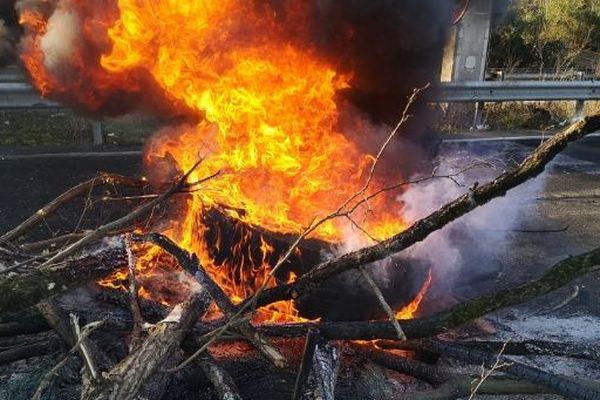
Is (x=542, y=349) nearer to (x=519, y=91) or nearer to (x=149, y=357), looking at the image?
(x=149, y=357)

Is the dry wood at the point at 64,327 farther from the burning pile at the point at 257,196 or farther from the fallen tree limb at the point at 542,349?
the fallen tree limb at the point at 542,349

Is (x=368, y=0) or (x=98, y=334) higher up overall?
(x=368, y=0)

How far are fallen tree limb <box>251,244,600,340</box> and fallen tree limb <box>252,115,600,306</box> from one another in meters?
0.23

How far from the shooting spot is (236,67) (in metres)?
4.95

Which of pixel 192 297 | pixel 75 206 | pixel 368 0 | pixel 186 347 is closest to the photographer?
pixel 186 347

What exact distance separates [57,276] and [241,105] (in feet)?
7.72

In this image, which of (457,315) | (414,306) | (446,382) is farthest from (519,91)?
(446,382)

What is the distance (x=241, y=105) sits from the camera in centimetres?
494

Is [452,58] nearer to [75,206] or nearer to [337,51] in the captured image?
[337,51]

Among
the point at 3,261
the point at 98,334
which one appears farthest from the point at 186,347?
the point at 3,261

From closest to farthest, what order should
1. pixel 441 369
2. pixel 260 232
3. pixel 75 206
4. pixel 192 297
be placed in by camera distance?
pixel 192 297, pixel 441 369, pixel 260 232, pixel 75 206

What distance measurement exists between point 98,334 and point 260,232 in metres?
1.43

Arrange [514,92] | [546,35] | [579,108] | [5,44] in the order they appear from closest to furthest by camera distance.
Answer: [5,44], [514,92], [579,108], [546,35]

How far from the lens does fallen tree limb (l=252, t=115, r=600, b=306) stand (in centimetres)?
315
